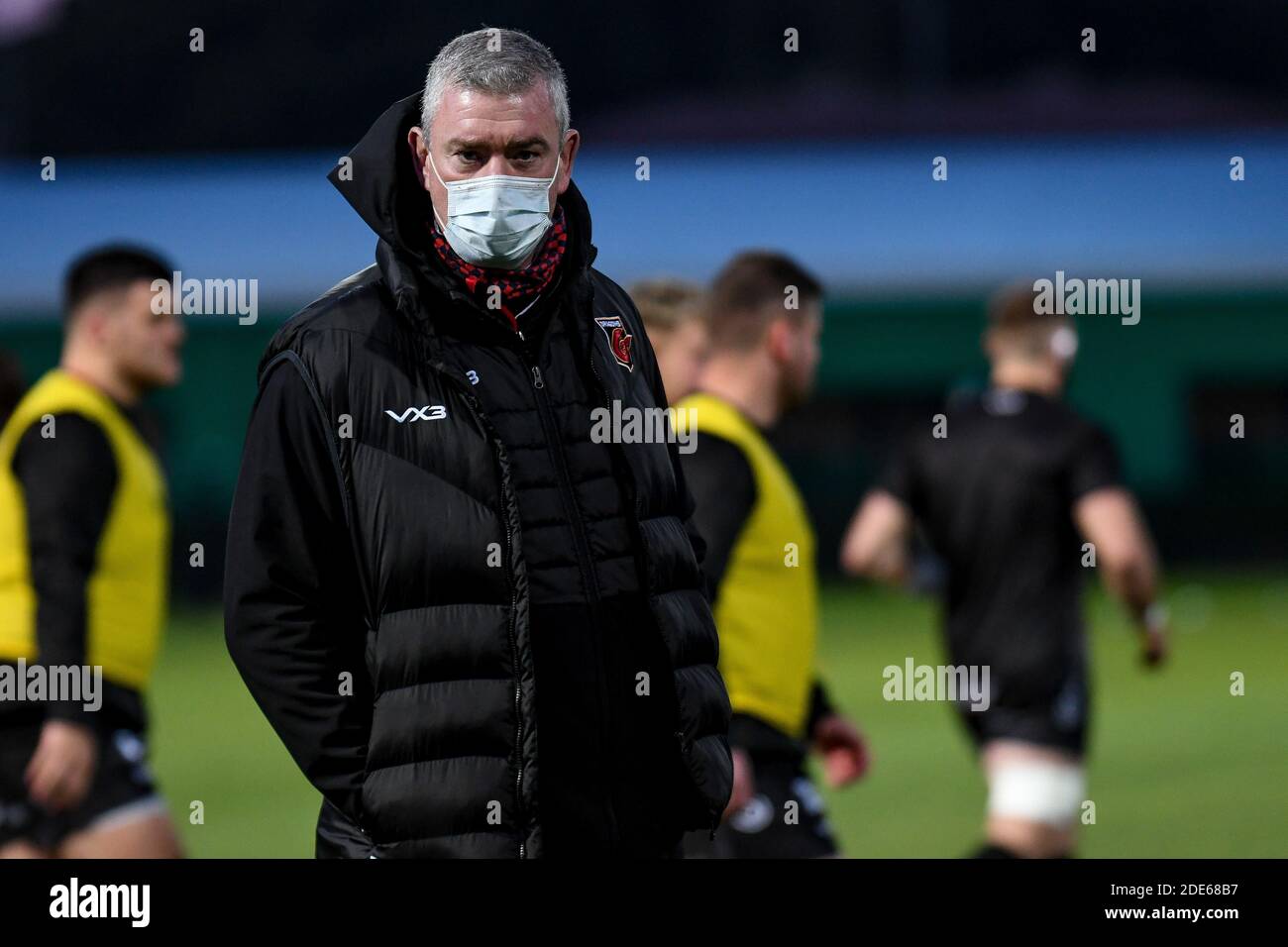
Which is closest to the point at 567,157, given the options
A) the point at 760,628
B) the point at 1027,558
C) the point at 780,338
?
the point at 760,628

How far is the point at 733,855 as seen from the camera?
4.80 m

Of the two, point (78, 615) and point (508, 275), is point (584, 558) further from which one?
point (78, 615)

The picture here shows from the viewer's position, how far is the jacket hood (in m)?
3.30

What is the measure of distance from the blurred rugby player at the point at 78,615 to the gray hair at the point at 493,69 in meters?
2.25

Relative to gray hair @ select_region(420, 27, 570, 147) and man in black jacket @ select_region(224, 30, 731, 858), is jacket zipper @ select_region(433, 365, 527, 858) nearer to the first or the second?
man in black jacket @ select_region(224, 30, 731, 858)

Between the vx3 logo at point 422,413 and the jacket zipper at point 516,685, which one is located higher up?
the vx3 logo at point 422,413

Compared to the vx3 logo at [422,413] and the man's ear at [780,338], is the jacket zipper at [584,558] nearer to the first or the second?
the vx3 logo at [422,413]

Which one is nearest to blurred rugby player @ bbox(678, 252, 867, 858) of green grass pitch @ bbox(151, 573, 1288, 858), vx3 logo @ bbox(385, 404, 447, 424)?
vx3 logo @ bbox(385, 404, 447, 424)

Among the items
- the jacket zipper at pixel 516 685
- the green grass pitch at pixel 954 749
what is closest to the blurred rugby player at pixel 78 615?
the jacket zipper at pixel 516 685

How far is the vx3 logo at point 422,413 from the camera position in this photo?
315cm

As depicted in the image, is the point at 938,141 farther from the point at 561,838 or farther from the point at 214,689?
the point at 561,838

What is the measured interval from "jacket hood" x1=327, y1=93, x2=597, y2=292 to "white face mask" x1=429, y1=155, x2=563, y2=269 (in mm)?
50

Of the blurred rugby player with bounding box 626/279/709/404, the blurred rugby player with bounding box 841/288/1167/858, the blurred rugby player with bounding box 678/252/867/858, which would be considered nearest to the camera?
the blurred rugby player with bounding box 678/252/867/858
